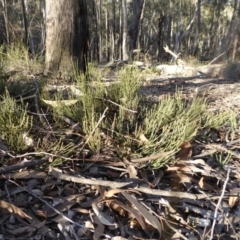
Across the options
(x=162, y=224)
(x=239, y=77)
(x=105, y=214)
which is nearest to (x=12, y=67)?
(x=105, y=214)

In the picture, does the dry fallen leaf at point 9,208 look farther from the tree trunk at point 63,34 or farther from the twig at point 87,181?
the tree trunk at point 63,34

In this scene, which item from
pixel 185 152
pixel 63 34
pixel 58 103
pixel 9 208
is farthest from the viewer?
pixel 63 34

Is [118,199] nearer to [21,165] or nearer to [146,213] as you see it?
[146,213]

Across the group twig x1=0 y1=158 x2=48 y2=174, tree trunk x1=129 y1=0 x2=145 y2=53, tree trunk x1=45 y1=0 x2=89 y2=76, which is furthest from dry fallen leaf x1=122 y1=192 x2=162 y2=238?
tree trunk x1=129 y1=0 x2=145 y2=53

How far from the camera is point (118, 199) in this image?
1.55 metres

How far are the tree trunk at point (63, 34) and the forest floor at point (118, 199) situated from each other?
1711 millimetres

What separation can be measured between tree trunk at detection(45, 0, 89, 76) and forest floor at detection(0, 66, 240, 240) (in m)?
1.71

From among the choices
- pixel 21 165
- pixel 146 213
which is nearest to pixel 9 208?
pixel 21 165

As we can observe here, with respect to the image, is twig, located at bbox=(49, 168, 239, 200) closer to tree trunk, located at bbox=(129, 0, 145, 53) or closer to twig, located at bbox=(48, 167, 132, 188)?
twig, located at bbox=(48, 167, 132, 188)

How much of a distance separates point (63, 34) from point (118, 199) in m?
2.26

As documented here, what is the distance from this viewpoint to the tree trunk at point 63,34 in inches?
127

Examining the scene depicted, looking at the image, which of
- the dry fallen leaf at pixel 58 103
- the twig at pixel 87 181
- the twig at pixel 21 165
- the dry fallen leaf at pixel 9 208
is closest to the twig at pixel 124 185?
the twig at pixel 87 181

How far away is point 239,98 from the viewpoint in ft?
10.4

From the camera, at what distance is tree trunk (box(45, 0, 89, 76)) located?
3.22m
